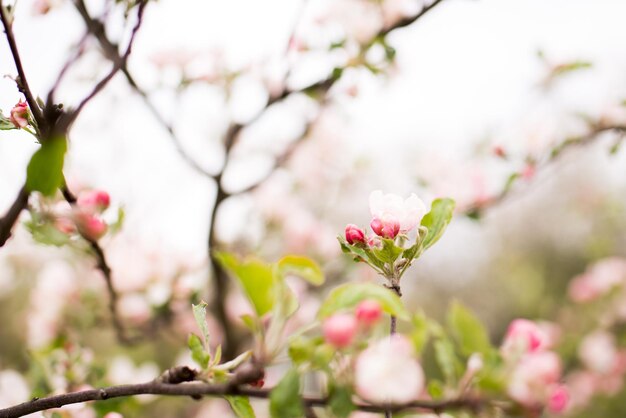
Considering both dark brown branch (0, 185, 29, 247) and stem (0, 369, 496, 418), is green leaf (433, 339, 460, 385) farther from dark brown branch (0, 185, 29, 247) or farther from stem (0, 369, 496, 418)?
dark brown branch (0, 185, 29, 247)

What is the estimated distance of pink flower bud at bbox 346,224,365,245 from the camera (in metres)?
0.64

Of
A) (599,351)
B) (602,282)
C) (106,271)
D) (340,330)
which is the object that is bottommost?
(599,351)

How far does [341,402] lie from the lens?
0.50 m

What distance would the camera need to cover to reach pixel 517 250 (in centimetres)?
792

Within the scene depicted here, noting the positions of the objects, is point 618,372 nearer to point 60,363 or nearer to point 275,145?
point 275,145

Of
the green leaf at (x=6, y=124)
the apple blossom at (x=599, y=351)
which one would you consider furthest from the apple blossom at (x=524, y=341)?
the apple blossom at (x=599, y=351)

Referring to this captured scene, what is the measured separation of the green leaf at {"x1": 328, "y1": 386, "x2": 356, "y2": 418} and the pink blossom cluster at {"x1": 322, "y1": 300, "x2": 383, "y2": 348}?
0.14 feet

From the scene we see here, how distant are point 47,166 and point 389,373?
0.41 metres

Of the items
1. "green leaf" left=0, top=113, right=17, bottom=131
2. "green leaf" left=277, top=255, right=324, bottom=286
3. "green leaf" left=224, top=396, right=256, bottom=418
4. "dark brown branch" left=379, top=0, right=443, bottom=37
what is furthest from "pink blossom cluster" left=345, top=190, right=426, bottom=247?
"dark brown branch" left=379, top=0, right=443, bottom=37

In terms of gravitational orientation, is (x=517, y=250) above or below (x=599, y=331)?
below

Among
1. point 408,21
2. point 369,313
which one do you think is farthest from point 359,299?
point 408,21

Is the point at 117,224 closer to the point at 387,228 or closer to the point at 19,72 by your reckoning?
the point at 19,72

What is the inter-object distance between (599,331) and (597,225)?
297 cm

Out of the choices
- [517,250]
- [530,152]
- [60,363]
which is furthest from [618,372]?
[517,250]
